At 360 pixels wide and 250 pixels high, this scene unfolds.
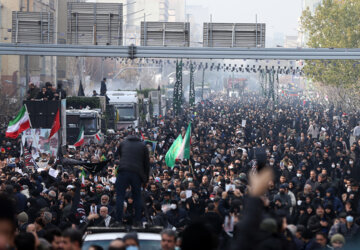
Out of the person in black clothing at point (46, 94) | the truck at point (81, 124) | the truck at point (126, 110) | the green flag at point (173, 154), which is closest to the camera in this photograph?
the green flag at point (173, 154)

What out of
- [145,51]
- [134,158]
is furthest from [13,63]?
[134,158]

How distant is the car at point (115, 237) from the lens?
7449mm

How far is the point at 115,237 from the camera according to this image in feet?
24.7

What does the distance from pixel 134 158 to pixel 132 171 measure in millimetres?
176

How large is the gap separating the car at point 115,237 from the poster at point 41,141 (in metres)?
15.8

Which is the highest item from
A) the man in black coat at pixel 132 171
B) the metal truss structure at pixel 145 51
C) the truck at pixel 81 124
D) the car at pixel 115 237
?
the metal truss structure at pixel 145 51

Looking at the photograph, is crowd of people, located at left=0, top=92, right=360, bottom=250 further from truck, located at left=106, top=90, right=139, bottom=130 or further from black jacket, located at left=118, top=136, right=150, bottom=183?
truck, located at left=106, top=90, right=139, bottom=130

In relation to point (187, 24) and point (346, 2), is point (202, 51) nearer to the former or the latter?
point (187, 24)

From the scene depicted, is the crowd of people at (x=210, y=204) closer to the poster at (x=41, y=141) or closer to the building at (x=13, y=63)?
the poster at (x=41, y=141)

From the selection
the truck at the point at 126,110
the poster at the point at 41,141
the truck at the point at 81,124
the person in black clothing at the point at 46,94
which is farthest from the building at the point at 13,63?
the poster at the point at 41,141

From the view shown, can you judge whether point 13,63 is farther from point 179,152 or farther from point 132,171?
point 132,171

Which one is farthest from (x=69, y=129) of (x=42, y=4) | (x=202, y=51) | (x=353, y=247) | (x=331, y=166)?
(x=42, y=4)

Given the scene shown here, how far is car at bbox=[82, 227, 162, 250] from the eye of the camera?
7.45 meters

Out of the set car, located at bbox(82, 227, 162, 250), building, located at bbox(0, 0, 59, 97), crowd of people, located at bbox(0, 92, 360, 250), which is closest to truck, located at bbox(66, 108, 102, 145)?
crowd of people, located at bbox(0, 92, 360, 250)
